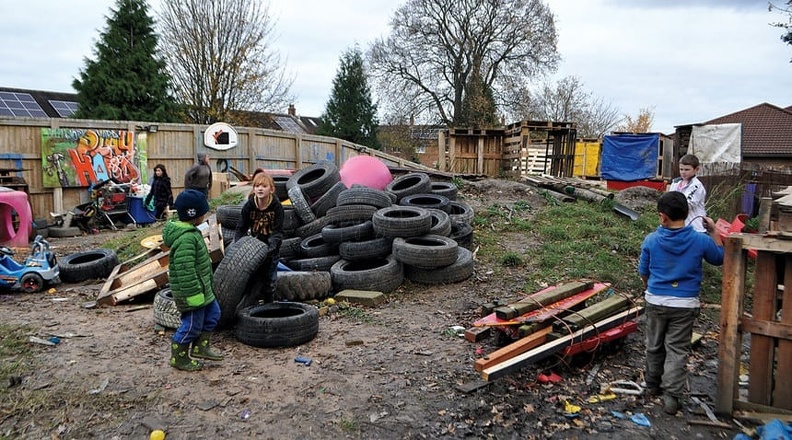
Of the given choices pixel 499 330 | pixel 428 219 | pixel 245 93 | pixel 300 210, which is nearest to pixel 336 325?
pixel 499 330

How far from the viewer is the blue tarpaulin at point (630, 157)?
22.9 meters

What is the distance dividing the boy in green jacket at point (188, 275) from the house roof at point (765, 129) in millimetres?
28250

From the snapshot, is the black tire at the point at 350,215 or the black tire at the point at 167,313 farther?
the black tire at the point at 350,215

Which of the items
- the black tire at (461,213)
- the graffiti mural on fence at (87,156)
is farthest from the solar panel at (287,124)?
the black tire at (461,213)

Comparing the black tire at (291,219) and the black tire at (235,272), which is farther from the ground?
the black tire at (291,219)

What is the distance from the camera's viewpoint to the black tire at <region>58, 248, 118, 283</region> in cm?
768

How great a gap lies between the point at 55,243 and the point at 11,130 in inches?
140

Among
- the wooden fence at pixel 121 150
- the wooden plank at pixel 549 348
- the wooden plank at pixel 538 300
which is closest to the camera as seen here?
the wooden plank at pixel 549 348

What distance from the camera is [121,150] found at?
1476 centimetres

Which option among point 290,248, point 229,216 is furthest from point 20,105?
point 290,248

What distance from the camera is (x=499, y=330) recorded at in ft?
15.4

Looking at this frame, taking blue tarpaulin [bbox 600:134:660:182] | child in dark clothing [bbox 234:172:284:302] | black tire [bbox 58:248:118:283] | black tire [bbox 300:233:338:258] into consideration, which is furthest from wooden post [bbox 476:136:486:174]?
child in dark clothing [bbox 234:172:284:302]

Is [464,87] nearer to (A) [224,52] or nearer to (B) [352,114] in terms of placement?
(B) [352,114]

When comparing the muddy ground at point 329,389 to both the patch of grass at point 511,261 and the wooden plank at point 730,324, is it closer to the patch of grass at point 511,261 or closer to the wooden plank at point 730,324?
the wooden plank at point 730,324
